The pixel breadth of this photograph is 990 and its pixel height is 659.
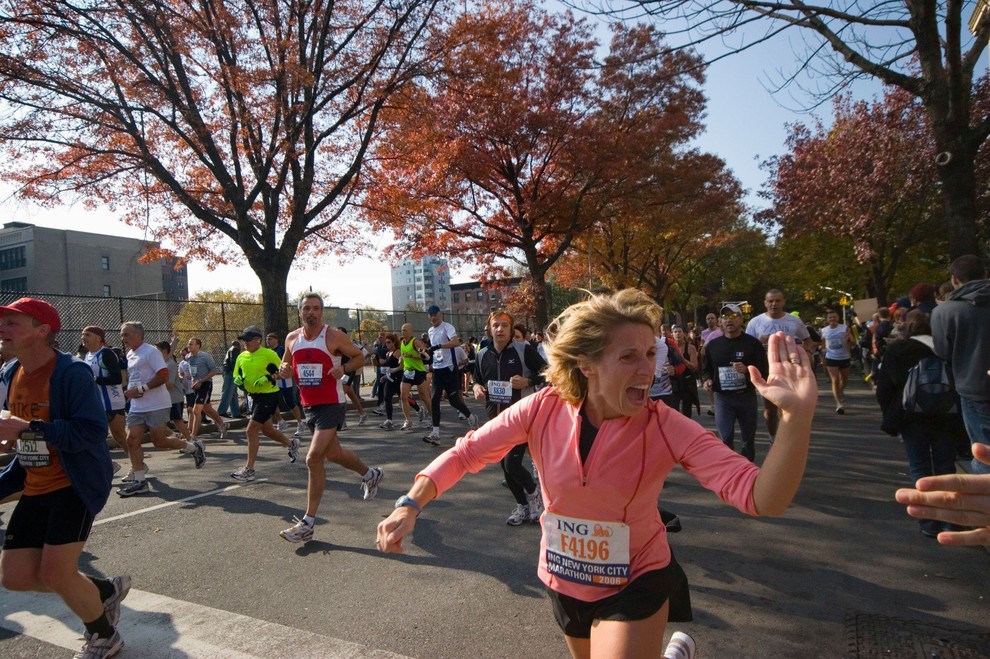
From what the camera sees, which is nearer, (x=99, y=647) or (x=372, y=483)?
(x=99, y=647)

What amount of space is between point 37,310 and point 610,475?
11.1ft

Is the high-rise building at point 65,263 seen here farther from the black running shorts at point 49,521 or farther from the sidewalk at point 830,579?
the sidewalk at point 830,579

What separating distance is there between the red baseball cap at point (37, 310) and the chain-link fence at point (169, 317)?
10591mm

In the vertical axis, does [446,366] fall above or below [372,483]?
above

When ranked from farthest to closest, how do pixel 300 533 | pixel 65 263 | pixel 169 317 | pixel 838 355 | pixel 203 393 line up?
pixel 65 263
pixel 169 317
pixel 838 355
pixel 203 393
pixel 300 533

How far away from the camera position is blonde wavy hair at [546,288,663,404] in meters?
2.44

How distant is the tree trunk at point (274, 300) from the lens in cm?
1598

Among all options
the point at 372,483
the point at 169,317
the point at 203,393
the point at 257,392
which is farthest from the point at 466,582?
the point at 169,317

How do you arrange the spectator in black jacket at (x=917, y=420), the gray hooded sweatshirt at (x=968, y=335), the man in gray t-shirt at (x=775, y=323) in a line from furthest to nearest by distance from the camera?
the man in gray t-shirt at (x=775, y=323)
the spectator in black jacket at (x=917, y=420)
the gray hooded sweatshirt at (x=968, y=335)

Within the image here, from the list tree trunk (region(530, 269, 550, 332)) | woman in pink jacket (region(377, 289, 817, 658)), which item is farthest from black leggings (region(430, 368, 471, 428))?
tree trunk (region(530, 269, 550, 332))

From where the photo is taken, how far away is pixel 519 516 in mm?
5895

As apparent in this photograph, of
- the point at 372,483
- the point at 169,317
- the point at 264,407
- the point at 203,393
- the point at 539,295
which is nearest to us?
the point at 372,483

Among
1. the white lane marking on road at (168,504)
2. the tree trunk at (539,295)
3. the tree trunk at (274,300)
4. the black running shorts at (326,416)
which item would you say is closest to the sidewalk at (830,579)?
the black running shorts at (326,416)

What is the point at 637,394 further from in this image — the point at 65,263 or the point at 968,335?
the point at 65,263
